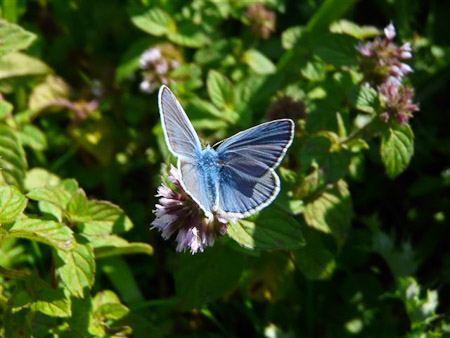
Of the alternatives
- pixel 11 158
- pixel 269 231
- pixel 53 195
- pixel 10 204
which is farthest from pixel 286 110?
pixel 10 204

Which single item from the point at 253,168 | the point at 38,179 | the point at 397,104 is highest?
the point at 397,104

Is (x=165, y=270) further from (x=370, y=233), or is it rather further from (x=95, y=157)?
(x=370, y=233)

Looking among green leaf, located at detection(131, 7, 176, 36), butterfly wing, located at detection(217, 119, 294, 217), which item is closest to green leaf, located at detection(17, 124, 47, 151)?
green leaf, located at detection(131, 7, 176, 36)

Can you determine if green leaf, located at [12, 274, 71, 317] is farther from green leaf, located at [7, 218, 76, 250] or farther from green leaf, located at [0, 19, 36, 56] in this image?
green leaf, located at [0, 19, 36, 56]

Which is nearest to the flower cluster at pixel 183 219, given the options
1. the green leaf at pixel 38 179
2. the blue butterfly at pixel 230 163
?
the blue butterfly at pixel 230 163

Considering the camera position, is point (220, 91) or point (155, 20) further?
point (155, 20)

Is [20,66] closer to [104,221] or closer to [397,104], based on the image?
[104,221]
